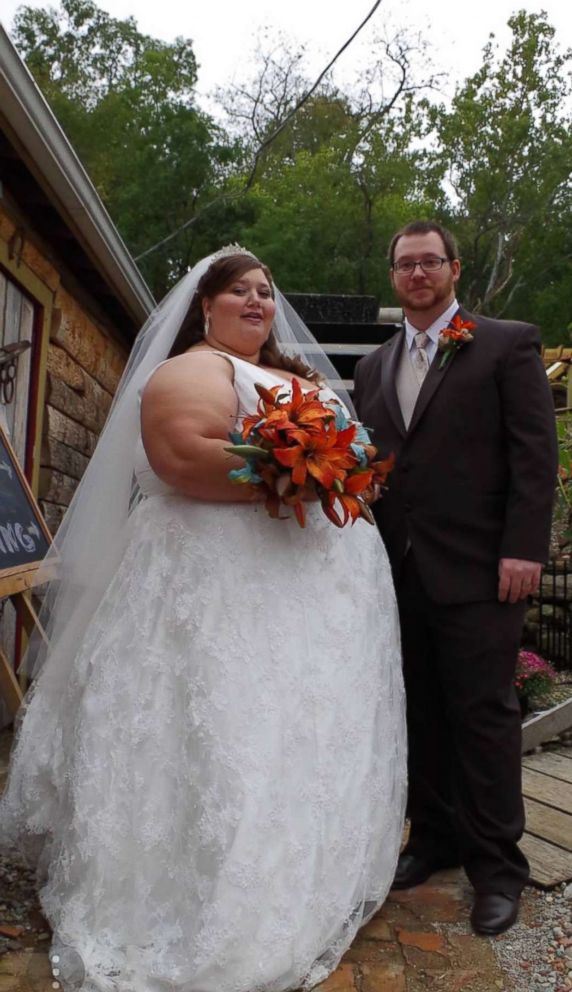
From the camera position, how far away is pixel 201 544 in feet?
8.10

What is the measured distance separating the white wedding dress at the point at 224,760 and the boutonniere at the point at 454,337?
0.57 m

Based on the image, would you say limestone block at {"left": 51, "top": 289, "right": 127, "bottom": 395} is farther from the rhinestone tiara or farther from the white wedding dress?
the white wedding dress

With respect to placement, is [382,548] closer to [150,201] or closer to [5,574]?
[5,574]

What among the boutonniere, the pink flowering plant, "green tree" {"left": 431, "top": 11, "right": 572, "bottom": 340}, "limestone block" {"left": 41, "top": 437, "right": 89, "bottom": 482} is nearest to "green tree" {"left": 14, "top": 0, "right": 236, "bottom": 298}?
"green tree" {"left": 431, "top": 11, "right": 572, "bottom": 340}

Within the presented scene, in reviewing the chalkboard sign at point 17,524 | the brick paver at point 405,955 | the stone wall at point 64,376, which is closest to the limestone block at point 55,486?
the stone wall at point 64,376

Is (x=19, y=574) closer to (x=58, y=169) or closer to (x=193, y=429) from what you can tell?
(x=193, y=429)

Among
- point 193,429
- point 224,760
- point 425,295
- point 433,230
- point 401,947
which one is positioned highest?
point 433,230

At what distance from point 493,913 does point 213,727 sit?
1.01m

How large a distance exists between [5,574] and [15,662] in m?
1.96

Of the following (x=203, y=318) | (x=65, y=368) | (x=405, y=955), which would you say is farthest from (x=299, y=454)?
(x=65, y=368)

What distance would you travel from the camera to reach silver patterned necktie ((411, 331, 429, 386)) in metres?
2.80

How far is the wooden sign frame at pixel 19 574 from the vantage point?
310 cm

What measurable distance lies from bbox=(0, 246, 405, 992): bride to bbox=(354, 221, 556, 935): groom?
184 millimetres

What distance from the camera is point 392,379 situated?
2852mm
